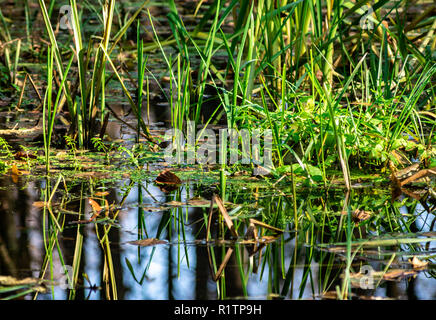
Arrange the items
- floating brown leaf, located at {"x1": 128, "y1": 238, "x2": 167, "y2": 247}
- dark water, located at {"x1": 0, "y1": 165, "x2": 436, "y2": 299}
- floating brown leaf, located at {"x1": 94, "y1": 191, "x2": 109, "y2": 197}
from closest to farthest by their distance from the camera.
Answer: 1. dark water, located at {"x1": 0, "y1": 165, "x2": 436, "y2": 299}
2. floating brown leaf, located at {"x1": 128, "y1": 238, "x2": 167, "y2": 247}
3. floating brown leaf, located at {"x1": 94, "y1": 191, "x2": 109, "y2": 197}

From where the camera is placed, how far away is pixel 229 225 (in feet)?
5.65

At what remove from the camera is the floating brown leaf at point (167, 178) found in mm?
2264

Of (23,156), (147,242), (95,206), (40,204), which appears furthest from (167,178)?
(23,156)

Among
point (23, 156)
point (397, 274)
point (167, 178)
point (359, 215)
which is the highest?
point (23, 156)

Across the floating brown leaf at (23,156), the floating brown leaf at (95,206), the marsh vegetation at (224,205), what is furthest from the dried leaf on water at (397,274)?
the floating brown leaf at (23,156)

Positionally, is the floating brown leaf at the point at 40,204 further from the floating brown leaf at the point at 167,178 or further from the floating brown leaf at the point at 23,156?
the floating brown leaf at the point at 23,156

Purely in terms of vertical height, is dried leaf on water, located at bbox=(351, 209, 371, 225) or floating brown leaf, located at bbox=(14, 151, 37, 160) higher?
floating brown leaf, located at bbox=(14, 151, 37, 160)

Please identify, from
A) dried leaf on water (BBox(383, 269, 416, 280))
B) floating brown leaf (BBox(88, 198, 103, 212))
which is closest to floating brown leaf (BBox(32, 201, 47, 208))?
floating brown leaf (BBox(88, 198, 103, 212))

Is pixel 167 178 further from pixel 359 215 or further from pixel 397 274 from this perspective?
pixel 397 274

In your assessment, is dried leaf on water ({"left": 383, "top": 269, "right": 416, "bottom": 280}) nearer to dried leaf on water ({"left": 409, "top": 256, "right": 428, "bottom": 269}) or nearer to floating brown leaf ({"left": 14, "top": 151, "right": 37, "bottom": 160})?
dried leaf on water ({"left": 409, "top": 256, "right": 428, "bottom": 269})

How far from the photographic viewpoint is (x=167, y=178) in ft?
7.45

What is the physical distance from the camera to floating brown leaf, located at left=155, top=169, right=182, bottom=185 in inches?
89.1
